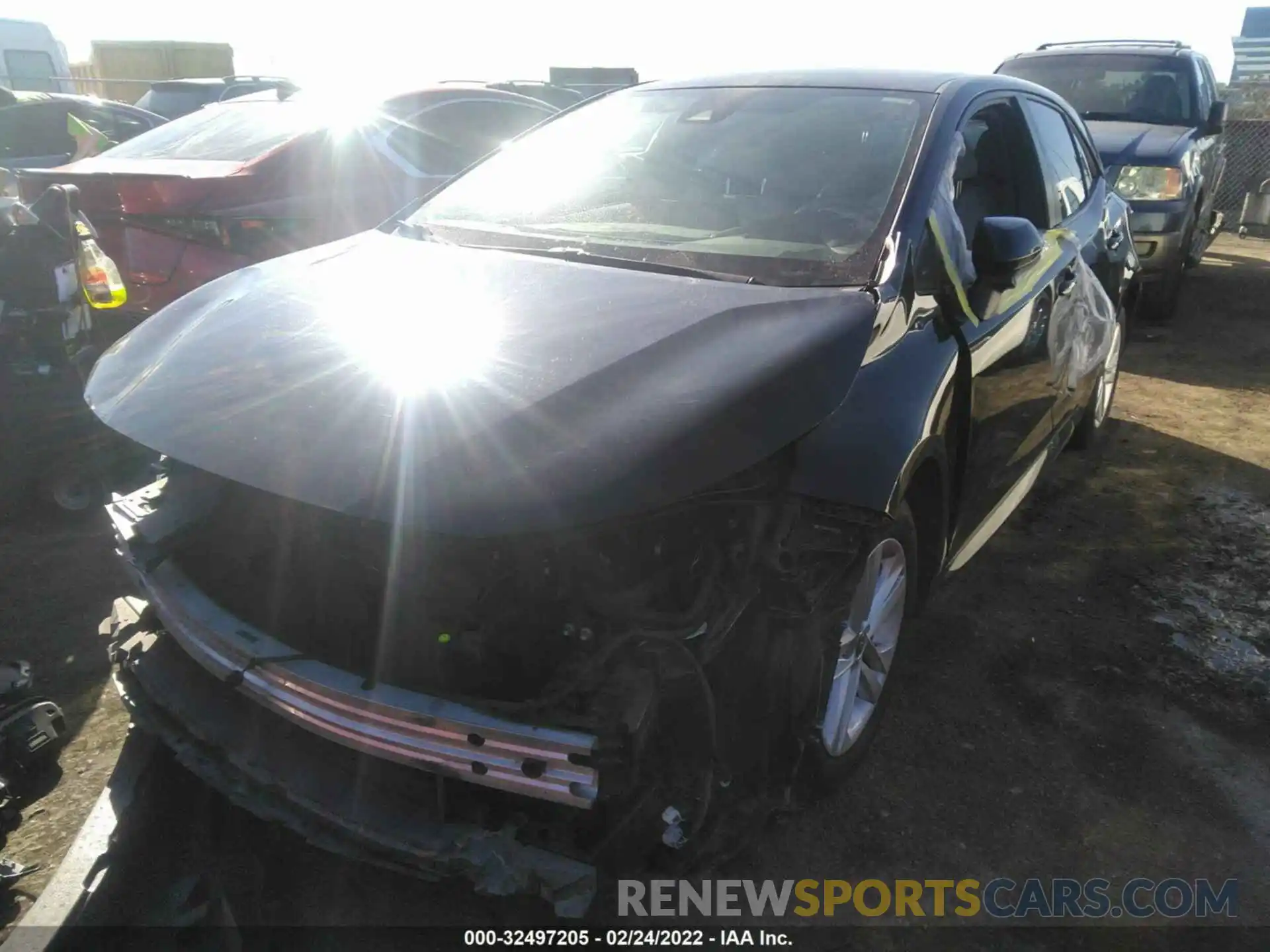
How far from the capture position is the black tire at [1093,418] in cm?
469

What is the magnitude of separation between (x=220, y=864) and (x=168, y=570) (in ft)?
2.32

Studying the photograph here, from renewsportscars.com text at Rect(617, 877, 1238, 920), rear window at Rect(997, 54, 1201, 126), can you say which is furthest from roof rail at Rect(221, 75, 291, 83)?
renewsportscars.com text at Rect(617, 877, 1238, 920)

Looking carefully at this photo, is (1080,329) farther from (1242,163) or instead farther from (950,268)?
(1242,163)

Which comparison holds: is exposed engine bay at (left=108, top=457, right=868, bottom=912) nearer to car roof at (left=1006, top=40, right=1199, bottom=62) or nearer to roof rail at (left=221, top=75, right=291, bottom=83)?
car roof at (left=1006, top=40, right=1199, bottom=62)

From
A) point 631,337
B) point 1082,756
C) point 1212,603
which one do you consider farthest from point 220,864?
point 1212,603

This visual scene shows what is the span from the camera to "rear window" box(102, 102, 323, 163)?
16.5 feet

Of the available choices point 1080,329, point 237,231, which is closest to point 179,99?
point 237,231

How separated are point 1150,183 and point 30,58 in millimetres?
17726

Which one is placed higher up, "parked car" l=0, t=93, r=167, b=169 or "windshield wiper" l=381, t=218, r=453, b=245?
"windshield wiper" l=381, t=218, r=453, b=245

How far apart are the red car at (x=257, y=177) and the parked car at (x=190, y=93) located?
6.22 m

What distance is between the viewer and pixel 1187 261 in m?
8.23

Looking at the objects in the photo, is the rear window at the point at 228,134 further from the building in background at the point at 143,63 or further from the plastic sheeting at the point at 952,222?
the building in background at the point at 143,63

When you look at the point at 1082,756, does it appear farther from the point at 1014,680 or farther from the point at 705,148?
the point at 705,148

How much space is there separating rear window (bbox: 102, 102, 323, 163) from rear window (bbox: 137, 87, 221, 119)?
260 inches
